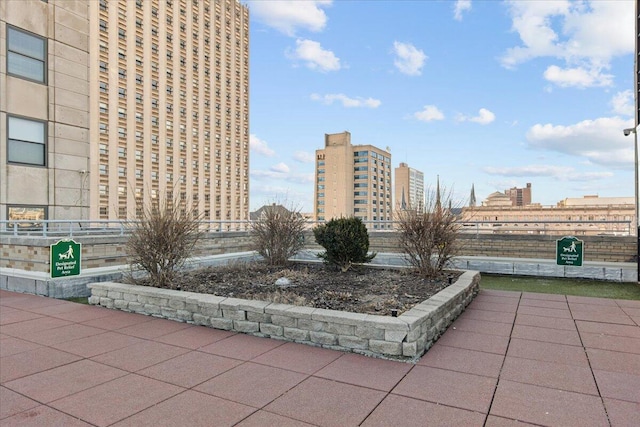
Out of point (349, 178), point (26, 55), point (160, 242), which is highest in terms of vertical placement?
point (349, 178)

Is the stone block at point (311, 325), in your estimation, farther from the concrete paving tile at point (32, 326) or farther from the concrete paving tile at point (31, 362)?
the concrete paving tile at point (32, 326)

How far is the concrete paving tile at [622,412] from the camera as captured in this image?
122 inches

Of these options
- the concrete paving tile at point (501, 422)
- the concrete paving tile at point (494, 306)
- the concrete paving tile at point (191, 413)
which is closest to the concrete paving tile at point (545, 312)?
the concrete paving tile at point (494, 306)

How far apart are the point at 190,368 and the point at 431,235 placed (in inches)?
232

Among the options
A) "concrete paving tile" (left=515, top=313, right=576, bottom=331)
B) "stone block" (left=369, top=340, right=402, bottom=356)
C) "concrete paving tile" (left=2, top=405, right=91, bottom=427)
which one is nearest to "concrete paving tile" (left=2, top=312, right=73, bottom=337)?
"concrete paving tile" (left=2, top=405, right=91, bottom=427)

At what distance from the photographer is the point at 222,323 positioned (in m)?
5.80

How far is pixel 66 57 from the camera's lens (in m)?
15.2

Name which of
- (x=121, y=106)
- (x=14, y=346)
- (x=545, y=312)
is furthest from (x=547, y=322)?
(x=121, y=106)

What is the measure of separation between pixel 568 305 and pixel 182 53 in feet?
210

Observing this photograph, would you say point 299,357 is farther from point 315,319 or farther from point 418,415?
point 418,415

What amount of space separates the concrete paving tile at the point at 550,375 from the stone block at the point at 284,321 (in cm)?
247

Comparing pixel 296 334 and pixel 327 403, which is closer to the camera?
pixel 327 403

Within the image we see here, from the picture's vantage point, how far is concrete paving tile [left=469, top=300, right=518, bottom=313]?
688 centimetres

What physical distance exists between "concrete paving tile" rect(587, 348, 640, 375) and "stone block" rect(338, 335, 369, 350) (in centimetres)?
241
